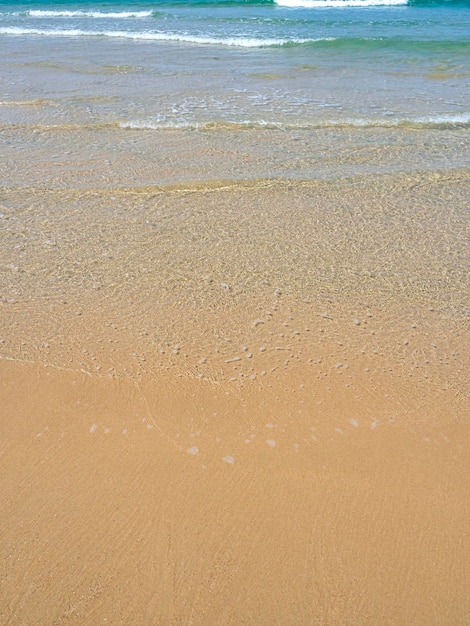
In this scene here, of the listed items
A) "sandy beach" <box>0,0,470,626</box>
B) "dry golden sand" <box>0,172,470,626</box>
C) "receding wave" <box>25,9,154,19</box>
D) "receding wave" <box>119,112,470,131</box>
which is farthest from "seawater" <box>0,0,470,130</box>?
"dry golden sand" <box>0,172,470,626</box>

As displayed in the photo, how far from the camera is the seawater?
830 cm

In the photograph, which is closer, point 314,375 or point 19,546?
point 19,546

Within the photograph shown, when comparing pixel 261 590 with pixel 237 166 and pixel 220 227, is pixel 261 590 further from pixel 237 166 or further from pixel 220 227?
pixel 237 166

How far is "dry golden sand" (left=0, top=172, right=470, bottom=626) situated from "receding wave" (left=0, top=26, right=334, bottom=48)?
1151cm

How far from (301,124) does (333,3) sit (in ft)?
68.5

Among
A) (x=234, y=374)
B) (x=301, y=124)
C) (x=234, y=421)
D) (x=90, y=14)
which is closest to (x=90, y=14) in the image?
(x=90, y=14)

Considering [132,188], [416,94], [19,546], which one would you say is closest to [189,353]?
[19,546]

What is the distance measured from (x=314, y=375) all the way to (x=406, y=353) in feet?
2.07

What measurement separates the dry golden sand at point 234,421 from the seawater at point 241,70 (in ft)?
12.5

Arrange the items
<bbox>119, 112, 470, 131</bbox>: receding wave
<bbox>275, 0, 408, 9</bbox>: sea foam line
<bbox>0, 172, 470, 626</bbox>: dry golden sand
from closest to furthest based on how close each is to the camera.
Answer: <bbox>0, 172, 470, 626</bbox>: dry golden sand < <bbox>119, 112, 470, 131</bbox>: receding wave < <bbox>275, 0, 408, 9</bbox>: sea foam line

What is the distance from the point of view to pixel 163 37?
15.9 meters

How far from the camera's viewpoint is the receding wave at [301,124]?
771cm

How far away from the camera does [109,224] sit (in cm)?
509

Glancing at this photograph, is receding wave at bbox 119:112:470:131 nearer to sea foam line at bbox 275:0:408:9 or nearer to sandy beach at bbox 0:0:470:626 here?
sandy beach at bbox 0:0:470:626
